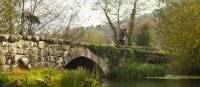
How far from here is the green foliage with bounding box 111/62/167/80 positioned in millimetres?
33306

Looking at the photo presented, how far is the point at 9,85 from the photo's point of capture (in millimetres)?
16734

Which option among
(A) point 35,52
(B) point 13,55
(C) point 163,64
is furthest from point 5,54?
(C) point 163,64

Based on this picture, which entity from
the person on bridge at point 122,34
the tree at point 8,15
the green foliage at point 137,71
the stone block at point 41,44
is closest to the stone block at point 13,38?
the stone block at point 41,44

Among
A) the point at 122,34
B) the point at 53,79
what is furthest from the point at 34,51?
the point at 122,34

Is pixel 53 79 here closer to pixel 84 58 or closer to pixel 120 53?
pixel 84 58

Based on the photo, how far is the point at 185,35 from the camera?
24984 mm

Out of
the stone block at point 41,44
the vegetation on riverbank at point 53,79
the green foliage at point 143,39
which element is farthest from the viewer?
the green foliage at point 143,39

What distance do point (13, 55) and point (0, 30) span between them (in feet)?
14.3

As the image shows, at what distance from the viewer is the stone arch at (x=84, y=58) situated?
28359mm

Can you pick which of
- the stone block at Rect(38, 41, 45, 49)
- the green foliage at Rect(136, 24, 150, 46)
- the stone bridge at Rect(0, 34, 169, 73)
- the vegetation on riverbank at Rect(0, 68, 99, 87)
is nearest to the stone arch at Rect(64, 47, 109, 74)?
the stone bridge at Rect(0, 34, 169, 73)

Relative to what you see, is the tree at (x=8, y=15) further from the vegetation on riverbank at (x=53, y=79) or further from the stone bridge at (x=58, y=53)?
the vegetation on riverbank at (x=53, y=79)

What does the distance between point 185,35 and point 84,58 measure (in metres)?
8.72

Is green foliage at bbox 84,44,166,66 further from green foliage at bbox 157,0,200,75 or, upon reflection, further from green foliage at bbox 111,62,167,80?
green foliage at bbox 157,0,200,75

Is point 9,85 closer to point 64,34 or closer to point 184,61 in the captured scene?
point 184,61
